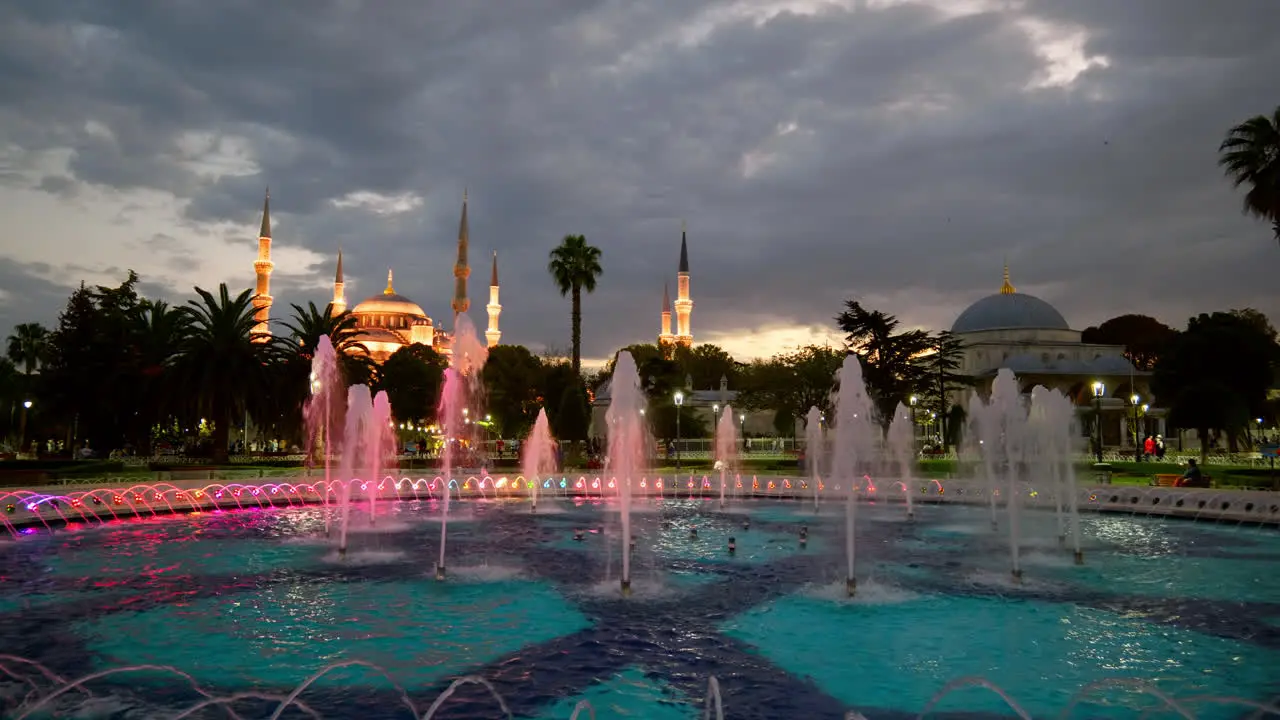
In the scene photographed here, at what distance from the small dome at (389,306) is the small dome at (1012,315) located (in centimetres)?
7165

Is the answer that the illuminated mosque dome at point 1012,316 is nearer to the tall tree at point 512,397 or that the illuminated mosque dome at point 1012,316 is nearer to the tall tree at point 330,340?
the tall tree at point 512,397

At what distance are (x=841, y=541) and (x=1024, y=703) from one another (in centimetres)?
908

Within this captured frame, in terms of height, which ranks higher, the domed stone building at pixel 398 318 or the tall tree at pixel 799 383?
the domed stone building at pixel 398 318

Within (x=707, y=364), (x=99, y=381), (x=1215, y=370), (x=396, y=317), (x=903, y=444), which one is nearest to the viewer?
(x=903, y=444)

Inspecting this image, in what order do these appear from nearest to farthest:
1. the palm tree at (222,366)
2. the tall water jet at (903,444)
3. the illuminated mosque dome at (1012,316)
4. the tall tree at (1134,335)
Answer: the tall water jet at (903,444)
the palm tree at (222,366)
the illuminated mosque dome at (1012,316)
the tall tree at (1134,335)

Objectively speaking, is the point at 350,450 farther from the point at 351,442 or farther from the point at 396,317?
the point at 396,317

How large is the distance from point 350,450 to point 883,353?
33.7m

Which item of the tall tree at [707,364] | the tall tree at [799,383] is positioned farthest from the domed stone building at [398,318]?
the tall tree at [799,383]

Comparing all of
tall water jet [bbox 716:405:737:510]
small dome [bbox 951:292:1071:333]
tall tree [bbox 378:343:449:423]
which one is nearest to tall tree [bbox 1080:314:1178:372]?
small dome [bbox 951:292:1071:333]

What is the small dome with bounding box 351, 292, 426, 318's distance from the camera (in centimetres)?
11188

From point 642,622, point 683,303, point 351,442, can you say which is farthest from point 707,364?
point 642,622

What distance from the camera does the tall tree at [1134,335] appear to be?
280 ft

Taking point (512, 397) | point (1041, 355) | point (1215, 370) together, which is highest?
point (1041, 355)

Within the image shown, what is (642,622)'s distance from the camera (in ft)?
30.7
